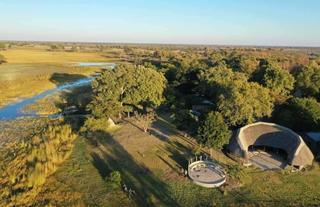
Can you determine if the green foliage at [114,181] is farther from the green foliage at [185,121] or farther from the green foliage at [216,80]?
the green foliage at [216,80]

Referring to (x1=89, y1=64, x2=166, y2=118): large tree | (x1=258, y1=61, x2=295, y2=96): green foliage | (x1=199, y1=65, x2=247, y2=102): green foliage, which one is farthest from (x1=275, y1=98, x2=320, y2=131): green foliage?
(x1=89, y1=64, x2=166, y2=118): large tree

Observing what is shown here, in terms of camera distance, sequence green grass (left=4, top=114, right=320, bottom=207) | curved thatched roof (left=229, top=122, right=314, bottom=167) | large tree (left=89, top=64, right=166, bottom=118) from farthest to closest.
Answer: large tree (left=89, top=64, right=166, bottom=118) → curved thatched roof (left=229, top=122, right=314, bottom=167) → green grass (left=4, top=114, right=320, bottom=207)

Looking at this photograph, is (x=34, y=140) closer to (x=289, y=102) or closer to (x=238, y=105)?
(x=238, y=105)

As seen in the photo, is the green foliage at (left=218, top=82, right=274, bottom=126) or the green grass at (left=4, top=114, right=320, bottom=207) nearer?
the green grass at (left=4, top=114, right=320, bottom=207)

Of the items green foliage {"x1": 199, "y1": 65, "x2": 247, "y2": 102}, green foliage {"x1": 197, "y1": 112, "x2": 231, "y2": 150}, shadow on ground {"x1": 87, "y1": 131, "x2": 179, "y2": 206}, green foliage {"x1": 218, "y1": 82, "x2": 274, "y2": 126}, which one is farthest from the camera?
green foliage {"x1": 199, "y1": 65, "x2": 247, "y2": 102}

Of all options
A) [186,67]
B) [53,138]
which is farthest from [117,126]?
[186,67]

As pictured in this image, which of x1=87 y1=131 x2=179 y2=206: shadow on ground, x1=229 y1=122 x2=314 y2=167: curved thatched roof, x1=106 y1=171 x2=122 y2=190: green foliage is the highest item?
x1=229 y1=122 x2=314 y2=167: curved thatched roof

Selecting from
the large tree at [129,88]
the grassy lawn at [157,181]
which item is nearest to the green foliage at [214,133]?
the grassy lawn at [157,181]

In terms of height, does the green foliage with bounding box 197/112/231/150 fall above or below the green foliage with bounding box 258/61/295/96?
below

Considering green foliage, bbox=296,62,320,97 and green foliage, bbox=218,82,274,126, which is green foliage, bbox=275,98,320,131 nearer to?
green foliage, bbox=218,82,274,126
